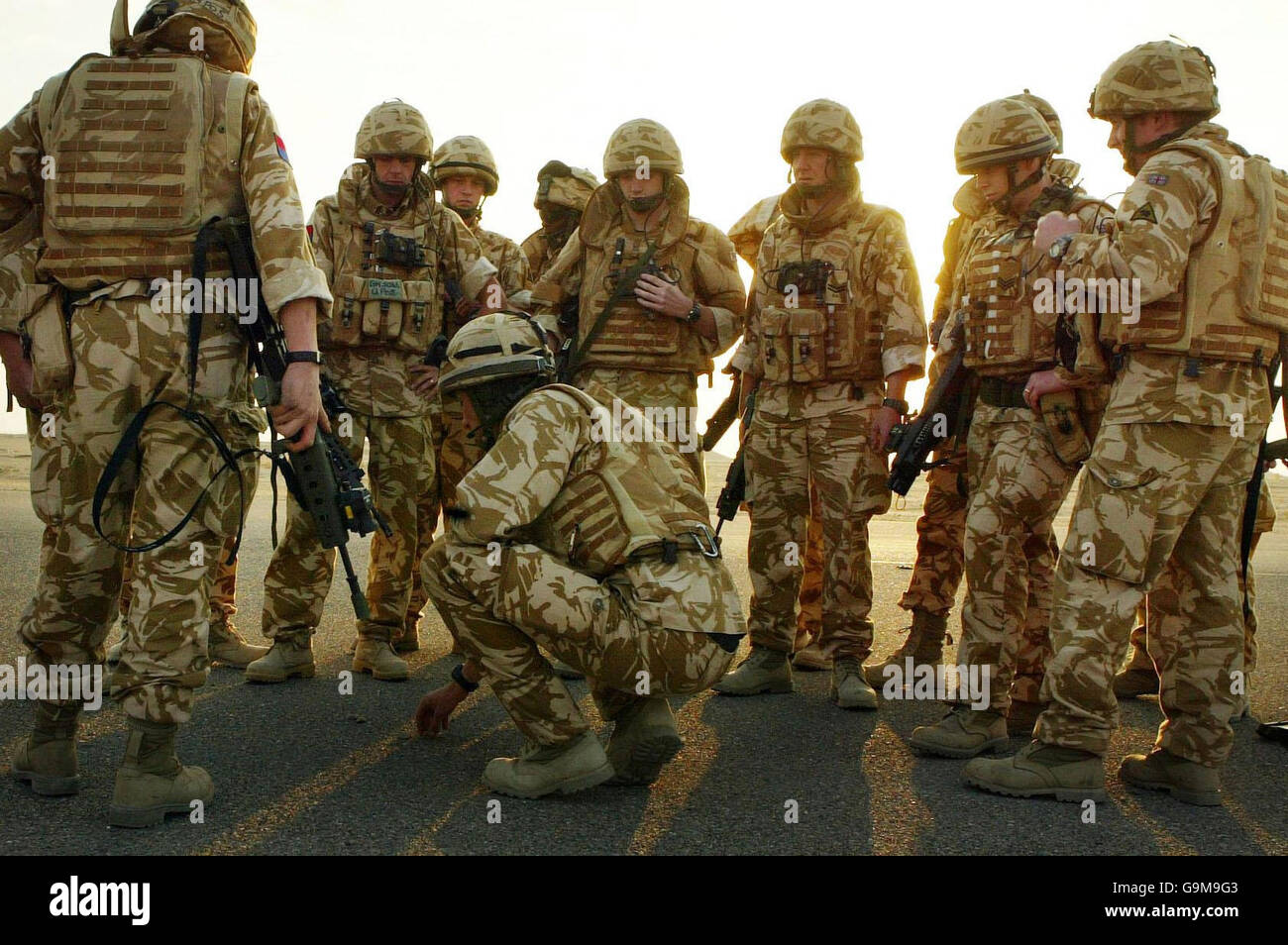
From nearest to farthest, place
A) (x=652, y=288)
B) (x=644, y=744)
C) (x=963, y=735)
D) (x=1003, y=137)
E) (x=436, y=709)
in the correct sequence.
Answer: (x=644, y=744) → (x=436, y=709) → (x=963, y=735) → (x=1003, y=137) → (x=652, y=288)

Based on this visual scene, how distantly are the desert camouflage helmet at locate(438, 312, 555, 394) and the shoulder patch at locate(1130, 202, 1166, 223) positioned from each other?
6.64 ft

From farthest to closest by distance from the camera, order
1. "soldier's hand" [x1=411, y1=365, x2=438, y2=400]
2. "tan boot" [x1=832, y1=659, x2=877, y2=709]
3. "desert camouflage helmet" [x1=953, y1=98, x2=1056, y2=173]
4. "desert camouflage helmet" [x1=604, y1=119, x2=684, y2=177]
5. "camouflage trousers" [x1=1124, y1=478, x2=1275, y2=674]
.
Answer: "desert camouflage helmet" [x1=604, y1=119, x2=684, y2=177], "soldier's hand" [x1=411, y1=365, x2=438, y2=400], "tan boot" [x1=832, y1=659, x2=877, y2=709], "desert camouflage helmet" [x1=953, y1=98, x2=1056, y2=173], "camouflage trousers" [x1=1124, y1=478, x2=1275, y2=674]

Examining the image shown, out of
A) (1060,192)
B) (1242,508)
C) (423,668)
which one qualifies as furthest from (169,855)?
(1060,192)

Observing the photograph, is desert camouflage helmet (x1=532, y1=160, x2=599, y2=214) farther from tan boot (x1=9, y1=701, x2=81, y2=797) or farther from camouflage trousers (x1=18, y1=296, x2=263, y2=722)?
tan boot (x1=9, y1=701, x2=81, y2=797)

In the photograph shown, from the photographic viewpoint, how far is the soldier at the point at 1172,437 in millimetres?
3896

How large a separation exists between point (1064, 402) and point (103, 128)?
3.49 metres

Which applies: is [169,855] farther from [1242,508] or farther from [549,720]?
[1242,508]

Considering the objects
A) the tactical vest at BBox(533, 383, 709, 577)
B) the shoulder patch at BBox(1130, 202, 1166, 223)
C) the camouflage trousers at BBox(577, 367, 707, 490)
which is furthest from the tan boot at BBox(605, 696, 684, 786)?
the shoulder patch at BBox(1130, 202, 1166, 223)

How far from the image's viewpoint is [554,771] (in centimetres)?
385

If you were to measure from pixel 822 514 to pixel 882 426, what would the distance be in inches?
20.2

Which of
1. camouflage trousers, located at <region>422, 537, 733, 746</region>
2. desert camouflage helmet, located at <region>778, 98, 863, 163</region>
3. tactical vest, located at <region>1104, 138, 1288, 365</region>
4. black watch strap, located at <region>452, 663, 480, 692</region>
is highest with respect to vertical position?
desert camouflage helmet, located at <region>778, 98, 863, 163</region>

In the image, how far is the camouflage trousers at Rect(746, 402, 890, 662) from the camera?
5.50 meters

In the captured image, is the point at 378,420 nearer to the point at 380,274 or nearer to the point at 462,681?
the point at 380,274

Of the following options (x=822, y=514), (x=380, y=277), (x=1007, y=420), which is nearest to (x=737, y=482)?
(x=822, y=514)
